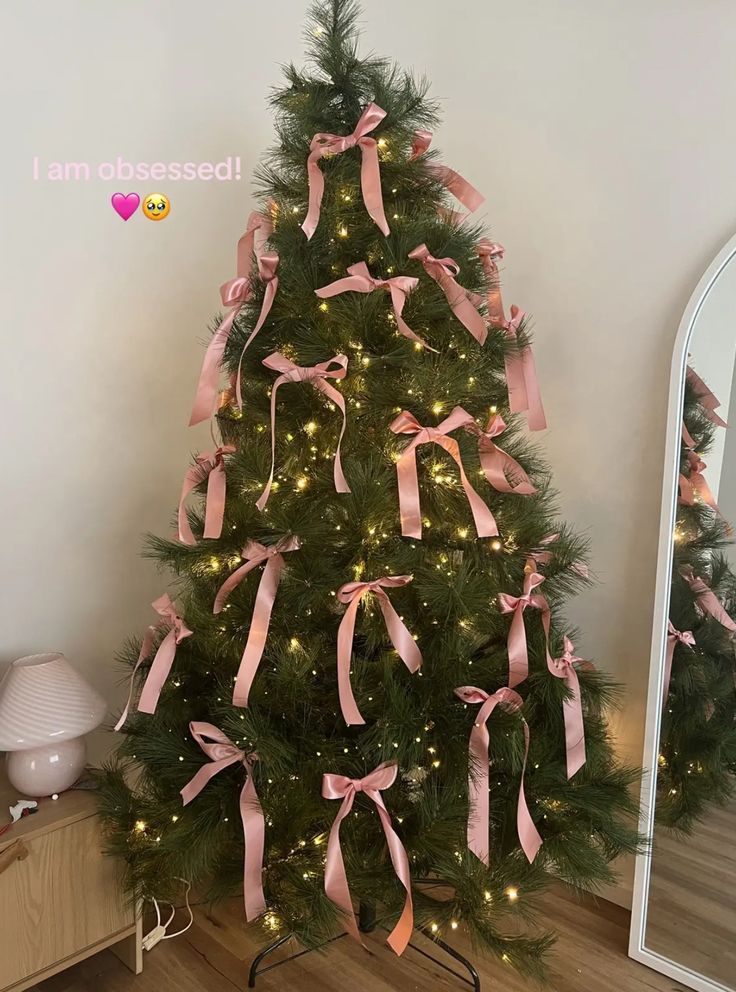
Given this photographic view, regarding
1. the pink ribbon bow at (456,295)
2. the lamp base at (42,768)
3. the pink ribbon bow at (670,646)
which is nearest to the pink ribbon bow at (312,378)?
the pink ribbon bow at (456,295)

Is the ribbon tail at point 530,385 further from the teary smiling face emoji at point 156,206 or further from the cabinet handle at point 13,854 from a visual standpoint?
the cabinet handle at point 13,854

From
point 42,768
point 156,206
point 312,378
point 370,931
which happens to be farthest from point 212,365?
point 370,931

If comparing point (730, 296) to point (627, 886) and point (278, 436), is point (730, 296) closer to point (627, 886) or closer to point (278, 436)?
point (278, 436)

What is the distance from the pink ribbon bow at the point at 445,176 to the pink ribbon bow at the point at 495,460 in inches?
16.0

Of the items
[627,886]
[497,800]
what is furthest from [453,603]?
[627,886]

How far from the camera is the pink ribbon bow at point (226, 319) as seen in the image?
4.90 feet

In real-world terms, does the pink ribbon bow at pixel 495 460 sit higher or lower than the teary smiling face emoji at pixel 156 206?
lower

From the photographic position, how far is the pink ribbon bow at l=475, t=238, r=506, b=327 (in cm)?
152

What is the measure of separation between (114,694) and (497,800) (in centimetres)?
99

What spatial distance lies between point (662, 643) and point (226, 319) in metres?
1.07

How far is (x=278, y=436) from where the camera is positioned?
148cm

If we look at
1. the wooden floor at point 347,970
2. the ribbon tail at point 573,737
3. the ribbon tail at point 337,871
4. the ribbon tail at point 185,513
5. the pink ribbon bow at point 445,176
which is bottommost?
the wooden floor at point 347,970

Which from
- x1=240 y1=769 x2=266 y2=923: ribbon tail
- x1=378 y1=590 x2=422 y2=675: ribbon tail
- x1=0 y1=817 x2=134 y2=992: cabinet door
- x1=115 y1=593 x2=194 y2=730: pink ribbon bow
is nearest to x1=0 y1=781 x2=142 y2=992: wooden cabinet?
x1=0 y1=817 x2=134 y2=992: cabinet door

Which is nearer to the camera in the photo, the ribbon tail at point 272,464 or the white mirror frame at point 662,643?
the ribbon tail at point 272,464
